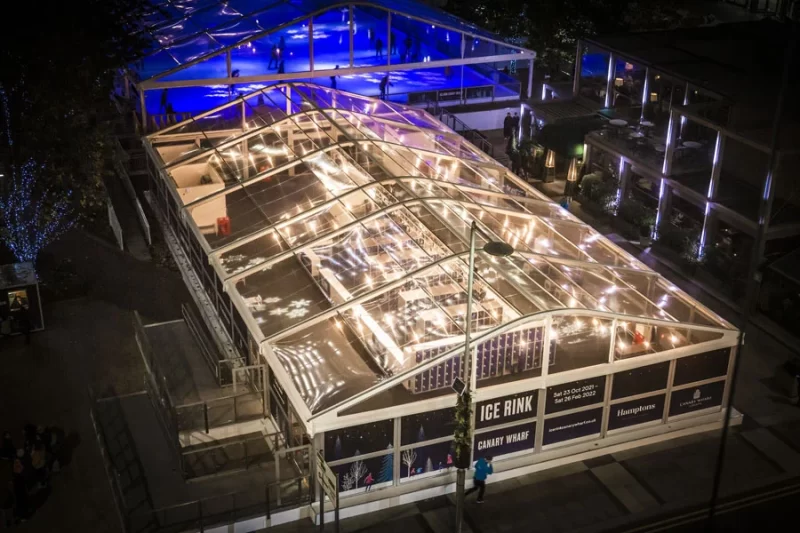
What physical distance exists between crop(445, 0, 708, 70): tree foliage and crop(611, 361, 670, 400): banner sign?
34436 mm

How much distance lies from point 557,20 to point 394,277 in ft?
113

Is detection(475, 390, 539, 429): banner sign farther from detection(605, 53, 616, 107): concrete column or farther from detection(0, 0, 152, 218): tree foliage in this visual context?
detection(605, 53, 616, 107): concrete column

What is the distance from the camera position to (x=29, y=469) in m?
21.9

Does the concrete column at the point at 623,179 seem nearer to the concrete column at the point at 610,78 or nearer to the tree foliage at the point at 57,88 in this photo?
the concrete column at the point at 610,78

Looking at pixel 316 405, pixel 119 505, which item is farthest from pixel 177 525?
pixel 316 405

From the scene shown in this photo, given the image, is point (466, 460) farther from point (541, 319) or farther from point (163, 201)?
point (163, 201)

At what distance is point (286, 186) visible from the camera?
97.8ft

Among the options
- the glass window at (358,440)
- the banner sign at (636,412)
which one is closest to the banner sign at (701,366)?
the banner sign at (636,412)

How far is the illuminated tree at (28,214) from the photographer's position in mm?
30969

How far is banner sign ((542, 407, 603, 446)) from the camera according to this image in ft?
76.4

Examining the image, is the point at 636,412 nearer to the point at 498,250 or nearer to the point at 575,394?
the point at 575,394

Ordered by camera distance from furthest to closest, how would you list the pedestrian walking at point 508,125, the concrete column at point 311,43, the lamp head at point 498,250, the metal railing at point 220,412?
1. the pedestrian walking at point 508,125
2. the concrete column at point 311,43
3. the metal railing at point 220,412
4. the lamp head at point 498,250

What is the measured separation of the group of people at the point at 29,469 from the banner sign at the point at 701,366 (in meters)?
15.9

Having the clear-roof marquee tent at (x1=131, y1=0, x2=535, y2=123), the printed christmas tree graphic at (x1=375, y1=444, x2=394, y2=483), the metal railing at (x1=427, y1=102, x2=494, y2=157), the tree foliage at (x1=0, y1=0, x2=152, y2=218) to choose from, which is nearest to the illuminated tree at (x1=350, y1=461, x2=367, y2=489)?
the printed christmas tree graphic at (x1=375, y1=444, x2=394, y2=483)
